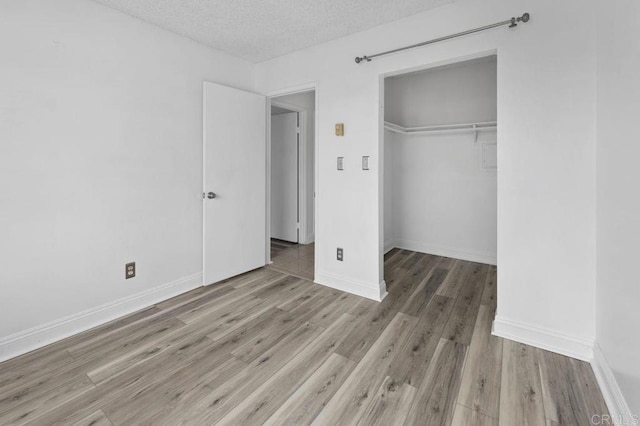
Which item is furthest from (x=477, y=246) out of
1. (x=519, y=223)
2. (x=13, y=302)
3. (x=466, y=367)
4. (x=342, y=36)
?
(x=13, y=302)

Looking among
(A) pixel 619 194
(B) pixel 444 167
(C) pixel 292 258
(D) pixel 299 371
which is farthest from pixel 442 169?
(D) pixel 299 371

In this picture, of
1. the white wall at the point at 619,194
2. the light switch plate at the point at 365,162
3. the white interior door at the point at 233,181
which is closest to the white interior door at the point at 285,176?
the white interior door at the point at 233,181

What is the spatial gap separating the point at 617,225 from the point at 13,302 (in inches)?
141

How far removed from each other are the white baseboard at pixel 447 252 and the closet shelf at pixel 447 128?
156 centimetres

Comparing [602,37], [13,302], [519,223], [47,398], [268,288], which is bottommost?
[47,398]

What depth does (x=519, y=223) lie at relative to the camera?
209 centimetres

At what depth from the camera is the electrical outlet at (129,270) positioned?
2.53m

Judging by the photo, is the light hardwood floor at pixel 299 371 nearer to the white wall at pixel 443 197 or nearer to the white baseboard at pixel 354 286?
the white baseboard at pixel 354 286

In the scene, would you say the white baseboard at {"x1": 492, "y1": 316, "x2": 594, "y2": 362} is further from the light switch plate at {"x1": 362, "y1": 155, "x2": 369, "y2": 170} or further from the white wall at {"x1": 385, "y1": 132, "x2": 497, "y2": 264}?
the white wall at {"x1": 385, "y1": 132, "x2": 497, "y2": 264}

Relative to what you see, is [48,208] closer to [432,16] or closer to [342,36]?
[342,36]

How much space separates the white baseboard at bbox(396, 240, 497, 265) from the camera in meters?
3.80

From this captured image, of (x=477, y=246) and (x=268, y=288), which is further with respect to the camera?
(x=477, y=246)

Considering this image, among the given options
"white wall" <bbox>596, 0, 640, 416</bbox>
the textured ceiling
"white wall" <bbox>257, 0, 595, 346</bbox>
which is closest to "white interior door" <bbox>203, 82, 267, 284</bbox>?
the textured ceiling

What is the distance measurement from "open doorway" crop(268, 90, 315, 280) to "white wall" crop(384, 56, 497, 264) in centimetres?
128
